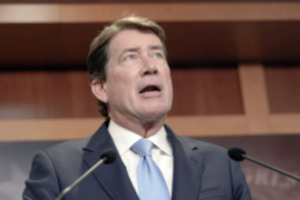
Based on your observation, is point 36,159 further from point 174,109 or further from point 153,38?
point 174,109

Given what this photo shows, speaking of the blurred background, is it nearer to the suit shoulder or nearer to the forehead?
the forehead

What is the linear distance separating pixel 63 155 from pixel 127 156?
15cm

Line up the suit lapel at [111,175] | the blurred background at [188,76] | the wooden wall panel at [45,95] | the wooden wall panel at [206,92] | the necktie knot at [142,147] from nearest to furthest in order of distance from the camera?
the suit lapel at [111,175], the necktie knot at [142,147], the blurred background at [188,76], the wooden wall panel at [45,95], the wooden wall panel at [206,92]

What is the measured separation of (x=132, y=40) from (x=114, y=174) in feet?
1.25

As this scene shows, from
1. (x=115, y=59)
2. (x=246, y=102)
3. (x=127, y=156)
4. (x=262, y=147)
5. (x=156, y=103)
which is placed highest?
(x=115, y=59)

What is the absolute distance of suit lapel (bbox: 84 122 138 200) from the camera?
126 cm

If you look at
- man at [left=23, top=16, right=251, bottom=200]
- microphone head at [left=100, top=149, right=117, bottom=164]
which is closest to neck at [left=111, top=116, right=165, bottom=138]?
man at [left=23, top=16, right=251, bottom=200]

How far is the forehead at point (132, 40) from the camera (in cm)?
149

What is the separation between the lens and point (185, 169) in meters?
1.33

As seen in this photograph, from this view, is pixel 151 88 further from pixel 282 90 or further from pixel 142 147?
pixel 282 90

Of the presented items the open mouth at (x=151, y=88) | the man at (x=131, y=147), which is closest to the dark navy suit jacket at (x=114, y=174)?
the man at (x=131, y=147)

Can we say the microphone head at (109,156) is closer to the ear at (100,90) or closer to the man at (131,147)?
the man at (131,147)

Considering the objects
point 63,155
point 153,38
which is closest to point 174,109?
point 153,38

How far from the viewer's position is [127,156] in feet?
4.50
